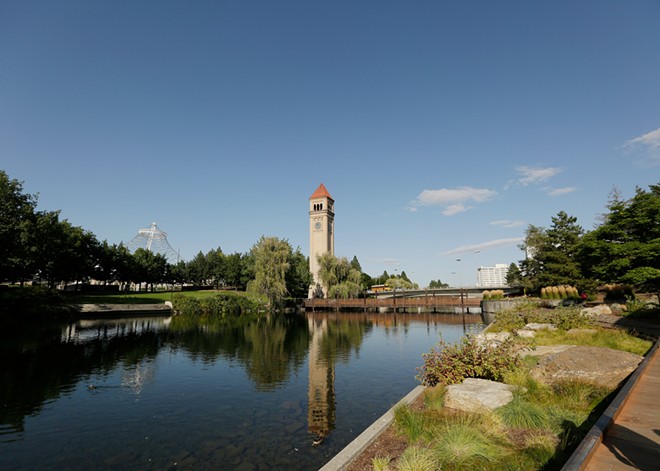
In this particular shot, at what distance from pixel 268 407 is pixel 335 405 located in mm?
2501

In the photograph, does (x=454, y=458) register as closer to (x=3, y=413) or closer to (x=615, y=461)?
(x=615, y=461)

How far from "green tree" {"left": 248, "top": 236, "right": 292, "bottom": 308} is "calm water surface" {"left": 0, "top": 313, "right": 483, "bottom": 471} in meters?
30.8

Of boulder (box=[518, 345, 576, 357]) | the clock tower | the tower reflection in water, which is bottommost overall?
the tower reflection in water

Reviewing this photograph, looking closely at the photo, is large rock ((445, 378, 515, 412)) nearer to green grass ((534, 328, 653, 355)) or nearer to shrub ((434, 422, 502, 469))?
shrub ((434, 422, 502, 469))

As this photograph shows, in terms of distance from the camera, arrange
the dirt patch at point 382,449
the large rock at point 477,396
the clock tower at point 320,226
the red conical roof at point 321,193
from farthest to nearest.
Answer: the red conical roof at point 321,193 < the clock tower at point 320,226 < the large rock at point 477,396 < the dirt patch at point 382,449

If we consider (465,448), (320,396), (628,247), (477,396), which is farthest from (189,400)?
(628,247)

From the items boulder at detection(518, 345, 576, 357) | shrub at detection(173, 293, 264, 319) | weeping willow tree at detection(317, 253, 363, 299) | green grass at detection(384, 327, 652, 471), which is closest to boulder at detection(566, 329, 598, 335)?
boulder at detection(518, 345, 576, 357)

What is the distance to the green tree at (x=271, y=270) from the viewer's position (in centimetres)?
5809

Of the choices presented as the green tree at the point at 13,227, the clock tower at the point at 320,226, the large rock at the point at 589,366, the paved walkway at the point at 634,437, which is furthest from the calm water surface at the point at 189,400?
the clock tower at the point at 320,226

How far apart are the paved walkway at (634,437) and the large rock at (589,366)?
2.25 metres

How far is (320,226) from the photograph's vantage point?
85.5 metres

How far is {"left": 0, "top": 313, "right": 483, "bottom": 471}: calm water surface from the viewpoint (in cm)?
924

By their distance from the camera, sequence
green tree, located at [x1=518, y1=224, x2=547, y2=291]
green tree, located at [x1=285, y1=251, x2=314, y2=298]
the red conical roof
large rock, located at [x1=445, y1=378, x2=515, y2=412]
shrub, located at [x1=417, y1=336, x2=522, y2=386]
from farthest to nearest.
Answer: the red conical roof
green tree, located at [x1=285, y1=251, x2=314, y2=298]
green tree, located at [x1=518, y1=224, x2=547, y2=291]
shrub, located at [x1=417, y1=336, x2=522, y2=386]
large rock, located at [x1=445, y1=378, x2=515, y2=412]

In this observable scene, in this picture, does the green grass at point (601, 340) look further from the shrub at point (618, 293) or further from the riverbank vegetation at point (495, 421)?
the shrub at point (618, 293)
